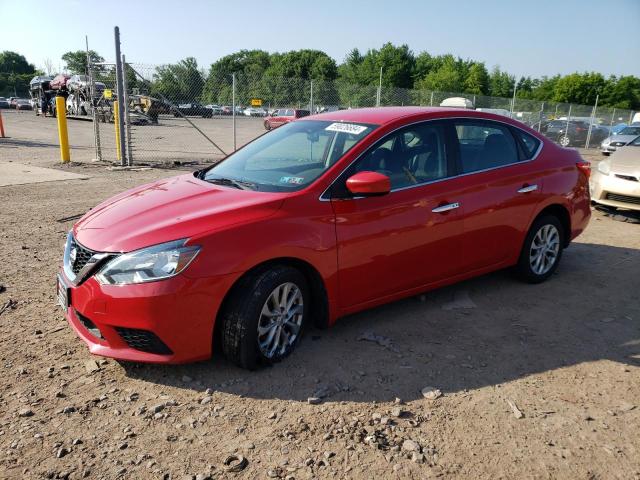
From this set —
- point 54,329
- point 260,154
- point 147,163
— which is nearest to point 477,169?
point 260,154

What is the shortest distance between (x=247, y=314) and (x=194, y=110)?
13.9 meters

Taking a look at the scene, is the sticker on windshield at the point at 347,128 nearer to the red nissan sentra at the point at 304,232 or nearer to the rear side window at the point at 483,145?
the red nissan sentra at the point at 304,232

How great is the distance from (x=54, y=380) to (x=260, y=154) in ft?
7.40

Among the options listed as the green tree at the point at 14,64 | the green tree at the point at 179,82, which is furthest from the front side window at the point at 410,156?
the green tree at the point at 14,64

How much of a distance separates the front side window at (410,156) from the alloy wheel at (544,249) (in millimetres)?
1479

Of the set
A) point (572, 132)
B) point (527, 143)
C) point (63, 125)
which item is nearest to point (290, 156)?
point (527, 143)

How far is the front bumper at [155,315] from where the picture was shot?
2.89 m

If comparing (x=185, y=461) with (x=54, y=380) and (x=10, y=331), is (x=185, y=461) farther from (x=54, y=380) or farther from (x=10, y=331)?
(x=10, y=331)

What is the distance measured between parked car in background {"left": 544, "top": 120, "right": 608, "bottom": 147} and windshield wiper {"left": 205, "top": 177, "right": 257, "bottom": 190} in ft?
74.1

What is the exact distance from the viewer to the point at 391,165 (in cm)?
390

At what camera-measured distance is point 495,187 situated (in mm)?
4422

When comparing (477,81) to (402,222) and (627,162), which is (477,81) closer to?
(627,162)

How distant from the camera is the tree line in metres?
14.5

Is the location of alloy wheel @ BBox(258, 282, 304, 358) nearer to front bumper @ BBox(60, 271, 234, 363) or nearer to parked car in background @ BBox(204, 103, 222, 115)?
front bumper @ BBox(60, 271, 234, 363)
